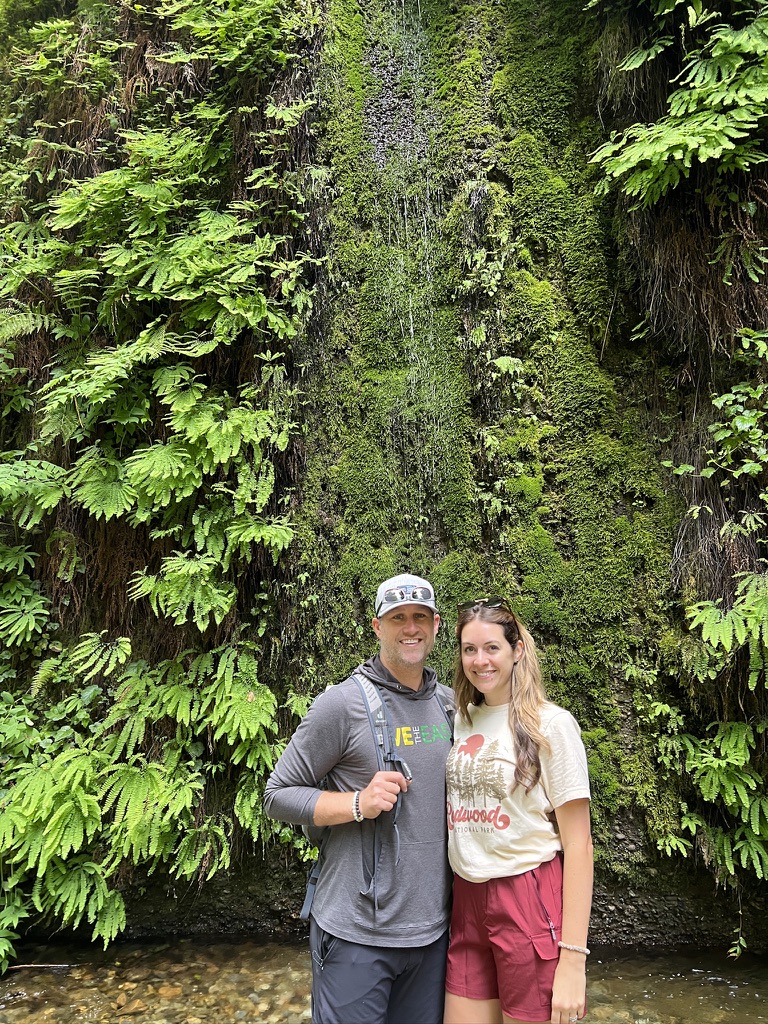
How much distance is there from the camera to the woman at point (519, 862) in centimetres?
210

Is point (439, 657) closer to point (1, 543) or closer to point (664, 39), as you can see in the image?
point (1, 543)

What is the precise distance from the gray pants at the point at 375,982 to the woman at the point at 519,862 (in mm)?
58

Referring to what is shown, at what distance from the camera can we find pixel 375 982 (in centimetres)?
218

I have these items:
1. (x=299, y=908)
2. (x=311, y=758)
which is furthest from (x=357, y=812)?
(x=299, y=908)

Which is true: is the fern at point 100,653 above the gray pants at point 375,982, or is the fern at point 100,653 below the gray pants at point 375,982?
above

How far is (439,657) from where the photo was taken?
15.5 feet

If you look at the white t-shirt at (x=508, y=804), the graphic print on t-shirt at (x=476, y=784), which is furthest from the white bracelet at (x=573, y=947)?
the graphic print on t-shirt at (x=476, y=784)

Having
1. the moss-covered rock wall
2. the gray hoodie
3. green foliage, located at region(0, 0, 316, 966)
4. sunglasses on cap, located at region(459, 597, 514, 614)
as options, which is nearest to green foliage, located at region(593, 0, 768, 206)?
the moss-covered rock wall

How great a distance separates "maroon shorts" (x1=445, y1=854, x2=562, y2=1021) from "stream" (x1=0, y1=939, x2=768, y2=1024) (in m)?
2.25

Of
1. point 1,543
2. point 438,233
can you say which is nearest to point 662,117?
point 438,233

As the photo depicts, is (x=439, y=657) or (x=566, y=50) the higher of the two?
(x=566, y=50)

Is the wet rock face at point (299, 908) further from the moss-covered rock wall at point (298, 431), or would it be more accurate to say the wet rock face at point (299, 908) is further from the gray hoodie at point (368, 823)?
the gray hoodie at point (368, 823)

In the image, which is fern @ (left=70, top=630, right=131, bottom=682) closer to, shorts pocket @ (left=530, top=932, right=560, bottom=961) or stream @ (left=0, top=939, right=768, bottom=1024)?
stream @ (left=0, top=939, right=768, bottom=1024)

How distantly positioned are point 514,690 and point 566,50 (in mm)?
5259
